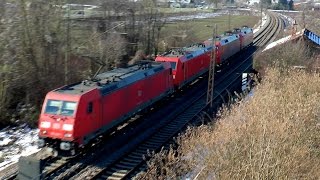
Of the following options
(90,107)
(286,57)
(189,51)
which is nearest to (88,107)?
(90,107)

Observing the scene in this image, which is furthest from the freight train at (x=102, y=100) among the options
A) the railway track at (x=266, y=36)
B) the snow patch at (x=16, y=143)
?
the railway track at (x=266, y=36)

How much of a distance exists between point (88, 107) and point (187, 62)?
1266 centimetres

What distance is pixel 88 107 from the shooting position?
1733 centimetres

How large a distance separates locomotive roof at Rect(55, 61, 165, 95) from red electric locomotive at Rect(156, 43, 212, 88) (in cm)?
233

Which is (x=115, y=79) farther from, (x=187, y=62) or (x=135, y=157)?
(x=187, y=62)

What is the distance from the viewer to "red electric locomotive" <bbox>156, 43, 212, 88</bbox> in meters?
27.5

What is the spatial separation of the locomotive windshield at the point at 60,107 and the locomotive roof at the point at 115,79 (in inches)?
23.0

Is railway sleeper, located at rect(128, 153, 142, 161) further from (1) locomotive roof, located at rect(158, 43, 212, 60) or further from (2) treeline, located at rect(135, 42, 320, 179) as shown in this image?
(1) locomotive roof, located at rect(158, 43, 212, 60)

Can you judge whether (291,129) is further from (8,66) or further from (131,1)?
(131,1)

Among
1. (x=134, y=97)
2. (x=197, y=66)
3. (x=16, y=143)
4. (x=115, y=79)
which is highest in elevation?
(x=115, y=79)

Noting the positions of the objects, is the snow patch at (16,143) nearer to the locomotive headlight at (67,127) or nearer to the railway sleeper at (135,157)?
the locomotive headlight at (67,127)

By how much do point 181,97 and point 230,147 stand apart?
16.1 meters

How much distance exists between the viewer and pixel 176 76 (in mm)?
27359

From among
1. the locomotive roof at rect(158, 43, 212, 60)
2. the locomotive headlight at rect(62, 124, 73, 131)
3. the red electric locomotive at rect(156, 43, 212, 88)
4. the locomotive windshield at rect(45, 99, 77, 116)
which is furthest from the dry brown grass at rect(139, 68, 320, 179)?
the locomotive roof at rect(158, 43, 212, 60)
